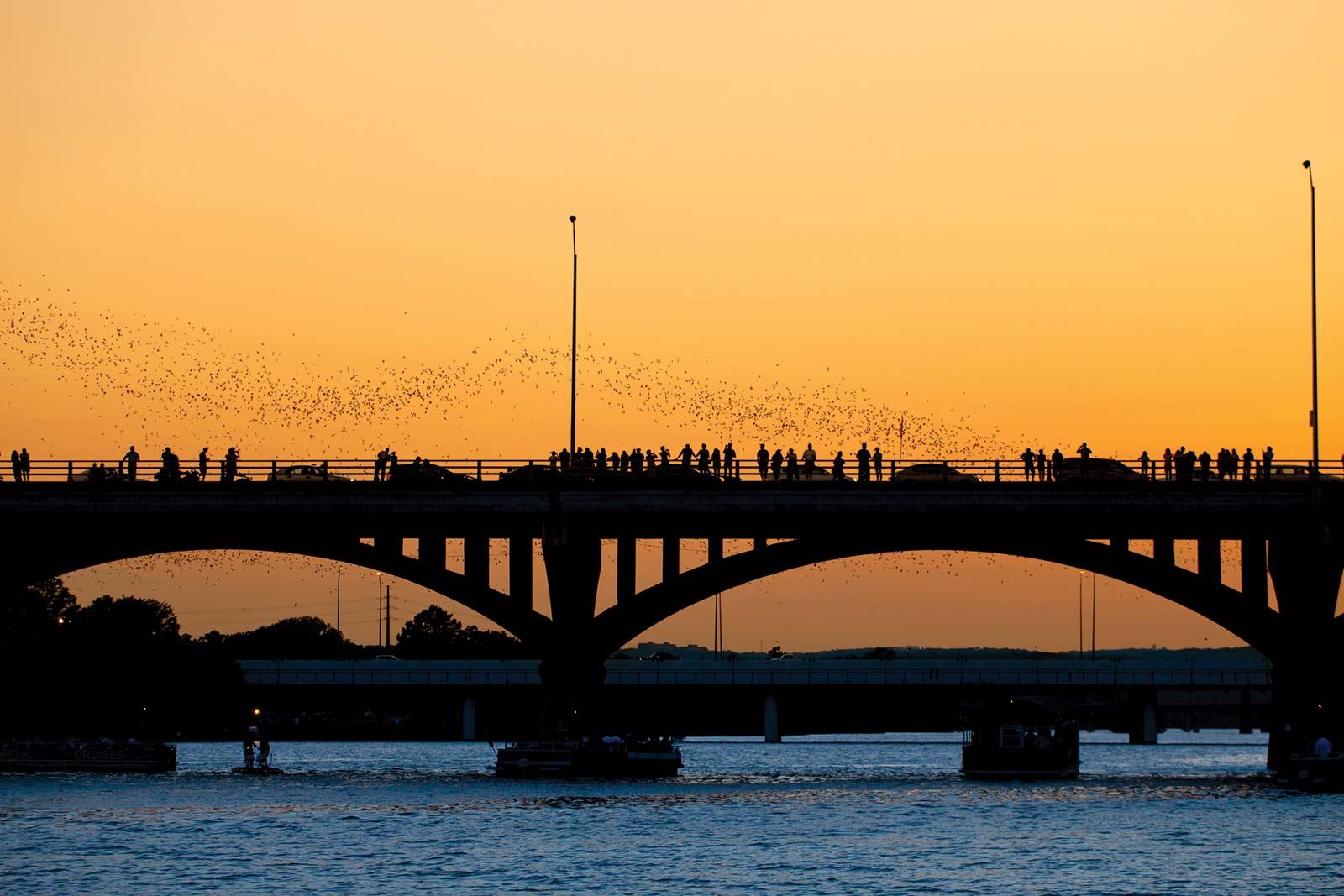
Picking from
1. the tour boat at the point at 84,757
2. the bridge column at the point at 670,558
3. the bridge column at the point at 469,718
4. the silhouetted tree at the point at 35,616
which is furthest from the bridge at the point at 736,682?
the bridge column at the point at 670,558

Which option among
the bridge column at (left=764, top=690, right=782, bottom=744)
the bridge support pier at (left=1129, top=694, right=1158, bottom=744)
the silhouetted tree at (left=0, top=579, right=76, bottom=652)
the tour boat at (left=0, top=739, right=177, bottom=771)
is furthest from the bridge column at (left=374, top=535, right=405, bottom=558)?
the bridge support pier at (left=1129, top=694, right=1158, bottom=744)

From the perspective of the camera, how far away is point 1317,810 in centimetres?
6675

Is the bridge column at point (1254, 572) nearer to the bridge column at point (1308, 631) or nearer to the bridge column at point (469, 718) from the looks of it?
the bridge column at point (1308, 631)

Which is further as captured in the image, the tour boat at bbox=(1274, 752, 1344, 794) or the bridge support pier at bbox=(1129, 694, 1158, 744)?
the bridge support pier at bbox=(1129, 694, 1158, 744)

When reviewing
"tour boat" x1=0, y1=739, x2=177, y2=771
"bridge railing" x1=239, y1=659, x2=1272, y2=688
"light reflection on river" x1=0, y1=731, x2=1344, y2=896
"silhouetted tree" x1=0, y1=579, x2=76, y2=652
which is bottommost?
"light reflection on river" x1=0, y1=731, x2=1344, y2=896

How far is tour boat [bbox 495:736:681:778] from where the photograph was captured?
80312mm

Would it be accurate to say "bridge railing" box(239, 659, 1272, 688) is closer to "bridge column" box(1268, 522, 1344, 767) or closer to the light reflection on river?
the light reflection on river

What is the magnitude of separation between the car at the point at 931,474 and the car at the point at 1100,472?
3385 mm

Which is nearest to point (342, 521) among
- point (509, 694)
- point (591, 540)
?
point (591, 540)

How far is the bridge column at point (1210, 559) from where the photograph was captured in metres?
78.8

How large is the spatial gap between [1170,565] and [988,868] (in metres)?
28.1

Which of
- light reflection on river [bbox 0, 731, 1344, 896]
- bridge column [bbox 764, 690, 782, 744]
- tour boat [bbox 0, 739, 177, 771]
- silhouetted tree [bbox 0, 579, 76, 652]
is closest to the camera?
light reflection on river [bbox 0, 731, 1344, 896]

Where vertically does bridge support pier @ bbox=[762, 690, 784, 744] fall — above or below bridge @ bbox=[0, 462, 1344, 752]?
below

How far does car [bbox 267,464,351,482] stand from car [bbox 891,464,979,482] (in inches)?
847
